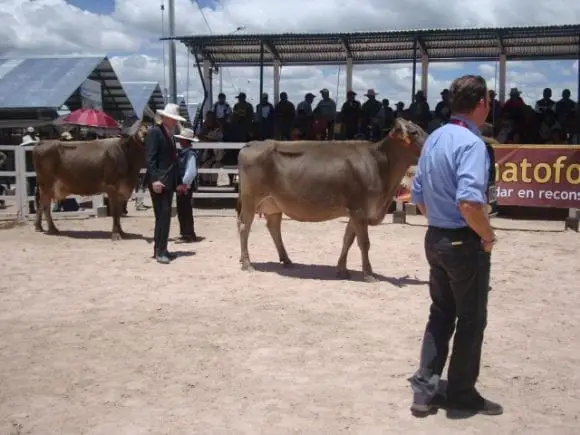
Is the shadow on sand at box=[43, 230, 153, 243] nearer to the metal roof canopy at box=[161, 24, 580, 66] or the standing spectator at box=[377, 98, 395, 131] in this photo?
the metal roof canopy at box=[161, 24, 580, 66]

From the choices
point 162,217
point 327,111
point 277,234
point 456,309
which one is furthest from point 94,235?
point 456,309

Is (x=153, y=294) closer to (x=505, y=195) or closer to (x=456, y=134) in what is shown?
(x=456, y=134)

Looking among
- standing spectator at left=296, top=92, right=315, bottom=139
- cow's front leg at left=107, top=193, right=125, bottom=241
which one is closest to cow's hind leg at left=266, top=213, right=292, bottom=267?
cow's front leg at left=107, top=193, right=125, bottom=241

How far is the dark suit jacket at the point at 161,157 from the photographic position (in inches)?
344

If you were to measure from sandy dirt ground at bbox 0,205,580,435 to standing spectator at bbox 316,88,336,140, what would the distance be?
727cm

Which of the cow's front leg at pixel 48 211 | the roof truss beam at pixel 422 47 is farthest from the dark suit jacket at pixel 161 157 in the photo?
the roof truss beam at pixel 422 47

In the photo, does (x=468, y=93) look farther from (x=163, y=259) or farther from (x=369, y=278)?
(x=163, y=259)

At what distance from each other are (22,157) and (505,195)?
9351 mm

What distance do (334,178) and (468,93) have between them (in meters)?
4.07

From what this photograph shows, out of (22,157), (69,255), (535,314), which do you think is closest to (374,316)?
(535,314)

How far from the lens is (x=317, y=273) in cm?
826

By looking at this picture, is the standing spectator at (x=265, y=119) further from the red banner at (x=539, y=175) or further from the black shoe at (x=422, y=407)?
the black shoe at (x=422, y=407)

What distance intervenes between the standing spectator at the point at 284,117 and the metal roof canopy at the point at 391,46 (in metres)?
1.53

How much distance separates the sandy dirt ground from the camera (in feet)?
13.2
